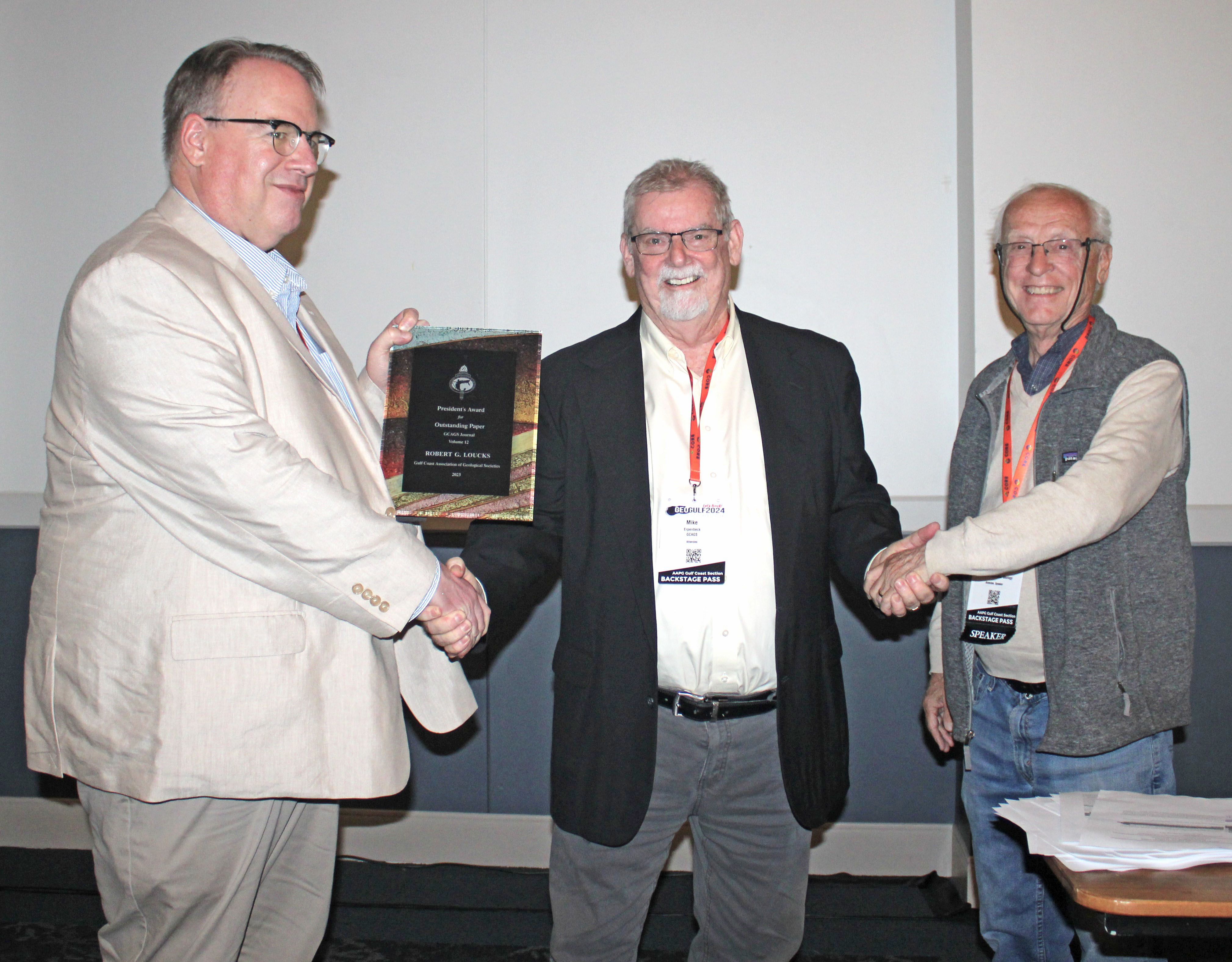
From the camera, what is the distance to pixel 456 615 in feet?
6.24

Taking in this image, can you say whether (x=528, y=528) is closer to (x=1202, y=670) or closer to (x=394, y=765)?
(x=394, y=765)

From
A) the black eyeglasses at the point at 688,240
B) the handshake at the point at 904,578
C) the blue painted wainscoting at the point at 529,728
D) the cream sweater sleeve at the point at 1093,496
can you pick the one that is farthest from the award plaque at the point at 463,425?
the blue painted wainscoting at the point at 529,728

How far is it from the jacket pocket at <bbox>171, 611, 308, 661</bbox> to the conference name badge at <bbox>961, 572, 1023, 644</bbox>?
1.57m

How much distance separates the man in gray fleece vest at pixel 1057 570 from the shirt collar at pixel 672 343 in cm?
67

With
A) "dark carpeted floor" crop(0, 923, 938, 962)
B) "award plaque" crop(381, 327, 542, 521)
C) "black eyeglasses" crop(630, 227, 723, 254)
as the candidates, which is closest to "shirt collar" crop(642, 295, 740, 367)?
"black eyeglasses" crop(630, 227, 723, 254)

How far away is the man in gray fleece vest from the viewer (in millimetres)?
1994

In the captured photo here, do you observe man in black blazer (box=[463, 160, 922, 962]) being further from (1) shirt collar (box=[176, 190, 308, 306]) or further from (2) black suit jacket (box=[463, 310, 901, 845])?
(1) shirt collar (box=[176, 190, 308, 306])

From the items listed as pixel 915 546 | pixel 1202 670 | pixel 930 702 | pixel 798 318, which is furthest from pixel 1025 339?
pixel 1202 670

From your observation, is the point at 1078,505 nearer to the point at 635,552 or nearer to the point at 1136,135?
the point at 635,552

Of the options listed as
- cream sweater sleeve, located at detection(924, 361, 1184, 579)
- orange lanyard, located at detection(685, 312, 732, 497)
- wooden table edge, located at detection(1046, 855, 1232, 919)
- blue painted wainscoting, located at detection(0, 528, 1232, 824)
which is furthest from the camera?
blue painted wainscoting, located at detection(0, 528, 1232, 824)

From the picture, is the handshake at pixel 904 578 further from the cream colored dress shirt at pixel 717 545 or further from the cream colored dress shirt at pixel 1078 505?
the cream colored dress shirt at pixel 717 545

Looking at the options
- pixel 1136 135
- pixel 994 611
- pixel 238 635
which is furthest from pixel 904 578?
pixel 1136 135

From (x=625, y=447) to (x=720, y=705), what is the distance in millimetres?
647

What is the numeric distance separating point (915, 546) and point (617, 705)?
80cm
